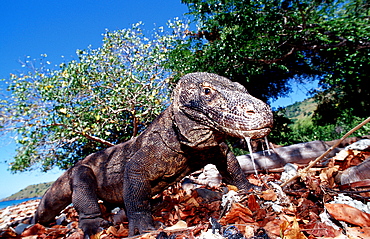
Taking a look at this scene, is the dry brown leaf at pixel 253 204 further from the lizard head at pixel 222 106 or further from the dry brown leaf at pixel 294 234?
the lizard head at pixel 222 106

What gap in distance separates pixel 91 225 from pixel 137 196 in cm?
88

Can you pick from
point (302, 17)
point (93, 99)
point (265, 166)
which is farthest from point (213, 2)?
point (265, 166)

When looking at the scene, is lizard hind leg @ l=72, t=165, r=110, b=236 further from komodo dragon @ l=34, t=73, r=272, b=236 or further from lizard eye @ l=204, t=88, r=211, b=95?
lizard eye @ l=204, t=88, r=211, b=95

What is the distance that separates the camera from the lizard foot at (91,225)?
2.63m

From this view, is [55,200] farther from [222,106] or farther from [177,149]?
[222,106]

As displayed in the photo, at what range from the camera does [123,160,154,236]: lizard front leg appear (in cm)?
225

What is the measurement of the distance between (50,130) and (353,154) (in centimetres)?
866

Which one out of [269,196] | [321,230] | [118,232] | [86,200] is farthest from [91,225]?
[321,230]

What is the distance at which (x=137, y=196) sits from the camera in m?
2.30

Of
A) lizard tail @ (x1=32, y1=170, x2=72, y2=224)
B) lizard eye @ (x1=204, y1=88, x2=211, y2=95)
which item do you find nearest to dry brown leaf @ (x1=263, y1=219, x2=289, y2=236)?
lizard eye @ (x1=204, y1=88, x2=211, y2=95)

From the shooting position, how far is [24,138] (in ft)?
22.6

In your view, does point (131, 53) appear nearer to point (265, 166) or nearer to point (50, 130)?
point (50, 130)

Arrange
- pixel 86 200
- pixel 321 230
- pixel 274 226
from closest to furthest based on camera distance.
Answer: pixel 321 230 < pixel 274 226 < pixel 86 200

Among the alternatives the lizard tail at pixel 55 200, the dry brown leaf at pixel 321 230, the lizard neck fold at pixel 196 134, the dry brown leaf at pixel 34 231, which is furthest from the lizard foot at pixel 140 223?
the dry brown leaf at pixel 34 231
